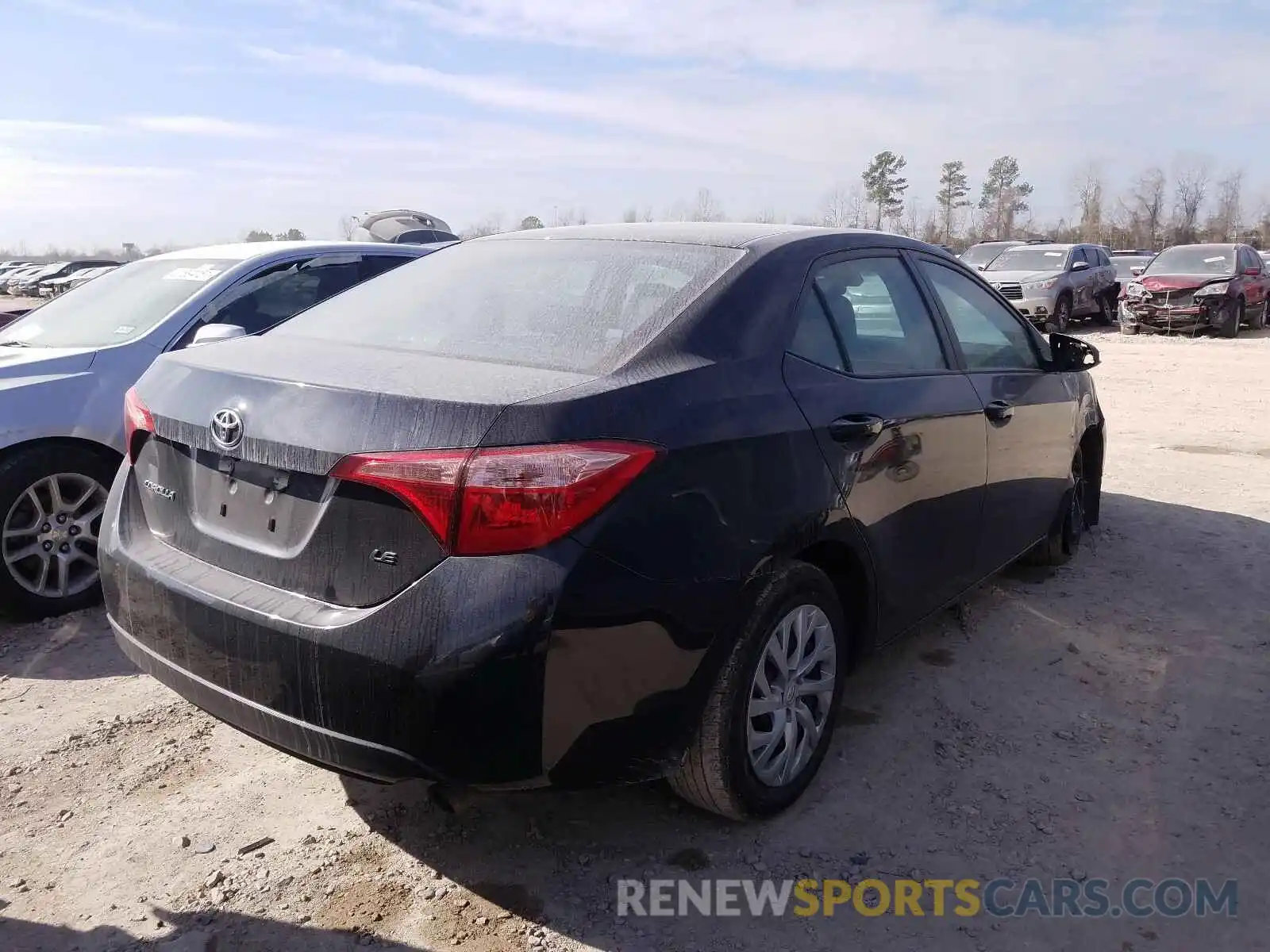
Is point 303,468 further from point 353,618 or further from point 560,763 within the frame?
point 560,763

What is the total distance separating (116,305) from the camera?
5277 mm

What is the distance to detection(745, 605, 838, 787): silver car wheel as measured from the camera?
2.82 m

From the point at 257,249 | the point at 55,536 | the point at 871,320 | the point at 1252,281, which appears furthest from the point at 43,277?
the point at 871,320

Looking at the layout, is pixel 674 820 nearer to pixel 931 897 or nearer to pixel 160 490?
pixel 931 897

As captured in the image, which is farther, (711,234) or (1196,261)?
(1196,261)

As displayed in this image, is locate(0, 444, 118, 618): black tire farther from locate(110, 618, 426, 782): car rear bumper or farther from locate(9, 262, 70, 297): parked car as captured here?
locate(9, 262, 70, 297): parked car

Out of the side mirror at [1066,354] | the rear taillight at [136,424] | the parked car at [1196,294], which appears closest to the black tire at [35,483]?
the rear taillight at [136,424]

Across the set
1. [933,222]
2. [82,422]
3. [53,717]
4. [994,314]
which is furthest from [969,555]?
[933,222]

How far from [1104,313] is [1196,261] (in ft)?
7.37

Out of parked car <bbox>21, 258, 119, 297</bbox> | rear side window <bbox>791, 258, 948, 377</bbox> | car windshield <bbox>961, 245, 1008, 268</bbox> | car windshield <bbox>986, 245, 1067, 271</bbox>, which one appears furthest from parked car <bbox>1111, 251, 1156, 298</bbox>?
parked car <bbox>21, 258, 119, 297</bbox>

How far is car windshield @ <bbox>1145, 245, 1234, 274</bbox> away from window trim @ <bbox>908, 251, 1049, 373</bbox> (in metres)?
17.0

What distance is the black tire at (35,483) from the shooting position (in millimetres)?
4234

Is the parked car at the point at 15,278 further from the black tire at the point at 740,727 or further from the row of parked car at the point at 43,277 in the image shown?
the black tire at the point at 740,727

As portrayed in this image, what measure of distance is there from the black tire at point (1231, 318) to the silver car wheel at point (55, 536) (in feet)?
64.0
